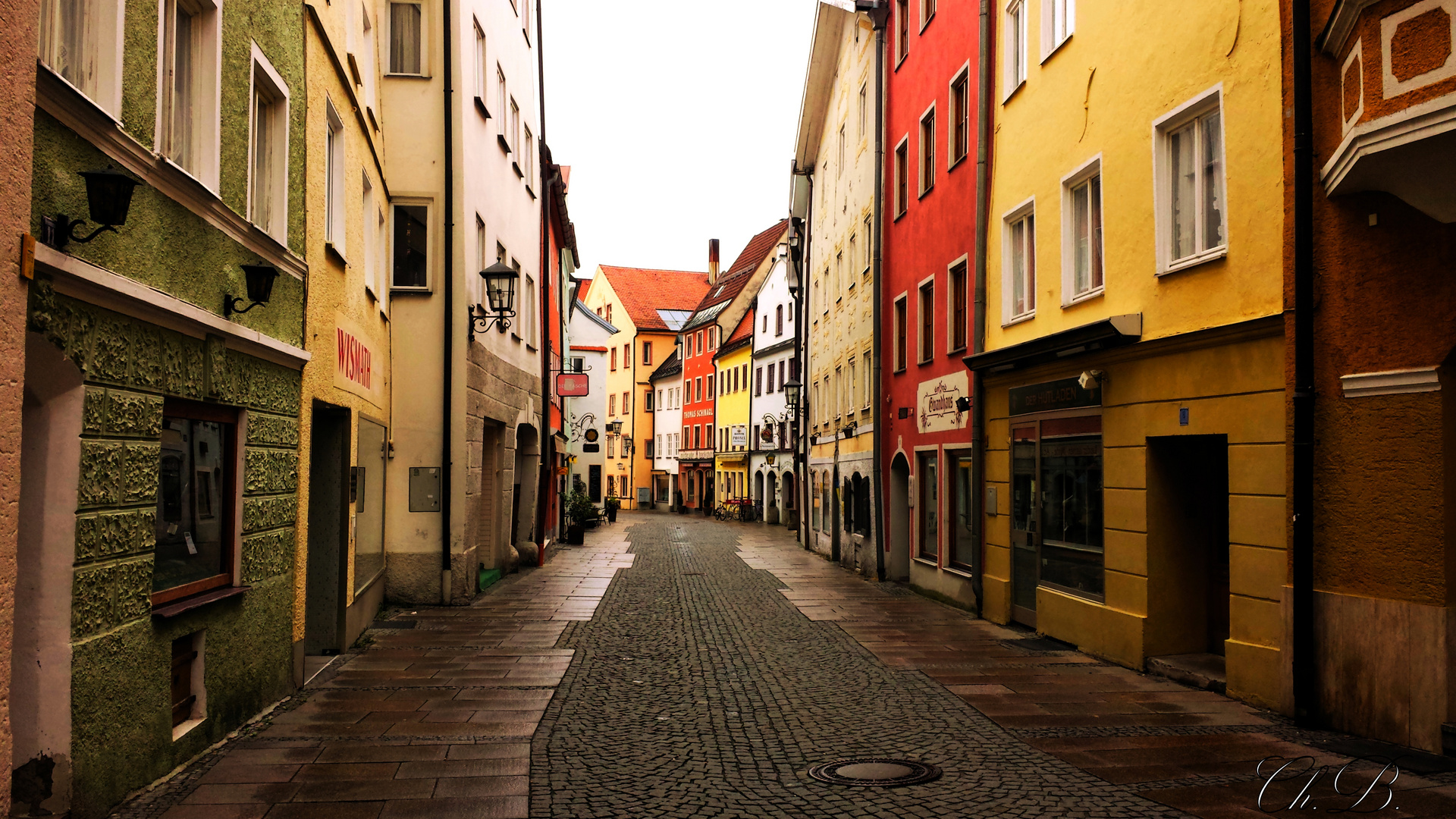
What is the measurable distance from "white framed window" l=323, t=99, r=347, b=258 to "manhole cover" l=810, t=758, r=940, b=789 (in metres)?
7.09

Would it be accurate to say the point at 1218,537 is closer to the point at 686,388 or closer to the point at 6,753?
the point at 6,753

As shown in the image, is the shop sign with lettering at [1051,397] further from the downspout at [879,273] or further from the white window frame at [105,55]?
the white window frame at [105,55]

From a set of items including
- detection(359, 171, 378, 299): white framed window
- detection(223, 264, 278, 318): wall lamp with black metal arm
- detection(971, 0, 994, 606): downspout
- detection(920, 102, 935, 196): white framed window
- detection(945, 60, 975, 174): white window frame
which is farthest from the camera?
detection(920, 102, 935, 196): white framed window

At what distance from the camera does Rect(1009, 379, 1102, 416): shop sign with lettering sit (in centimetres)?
1299

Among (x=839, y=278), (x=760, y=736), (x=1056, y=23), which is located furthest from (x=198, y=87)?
(x=839, y=278)

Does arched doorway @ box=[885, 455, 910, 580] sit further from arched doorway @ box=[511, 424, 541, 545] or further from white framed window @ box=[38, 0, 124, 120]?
white framed window @ box=[38, 0, 124, 120]

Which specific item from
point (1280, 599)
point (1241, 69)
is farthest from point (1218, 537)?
point (1241, 69)

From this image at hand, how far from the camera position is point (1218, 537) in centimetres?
1167

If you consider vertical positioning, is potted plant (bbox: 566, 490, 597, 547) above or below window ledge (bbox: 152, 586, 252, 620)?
below

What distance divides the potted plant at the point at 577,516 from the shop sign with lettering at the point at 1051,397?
19972mm

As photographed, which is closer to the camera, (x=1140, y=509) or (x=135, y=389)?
(x=135, y=389)

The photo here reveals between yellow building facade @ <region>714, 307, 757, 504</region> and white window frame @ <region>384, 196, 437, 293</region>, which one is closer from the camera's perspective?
white window frame @ <region>384, 196, 437, 293</region>

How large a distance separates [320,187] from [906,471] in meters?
14.3

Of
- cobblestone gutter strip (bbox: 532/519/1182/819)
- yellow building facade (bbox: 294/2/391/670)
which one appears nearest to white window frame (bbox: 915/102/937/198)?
cobblestone gutter strip (bbox: 532/519/1182/819)
